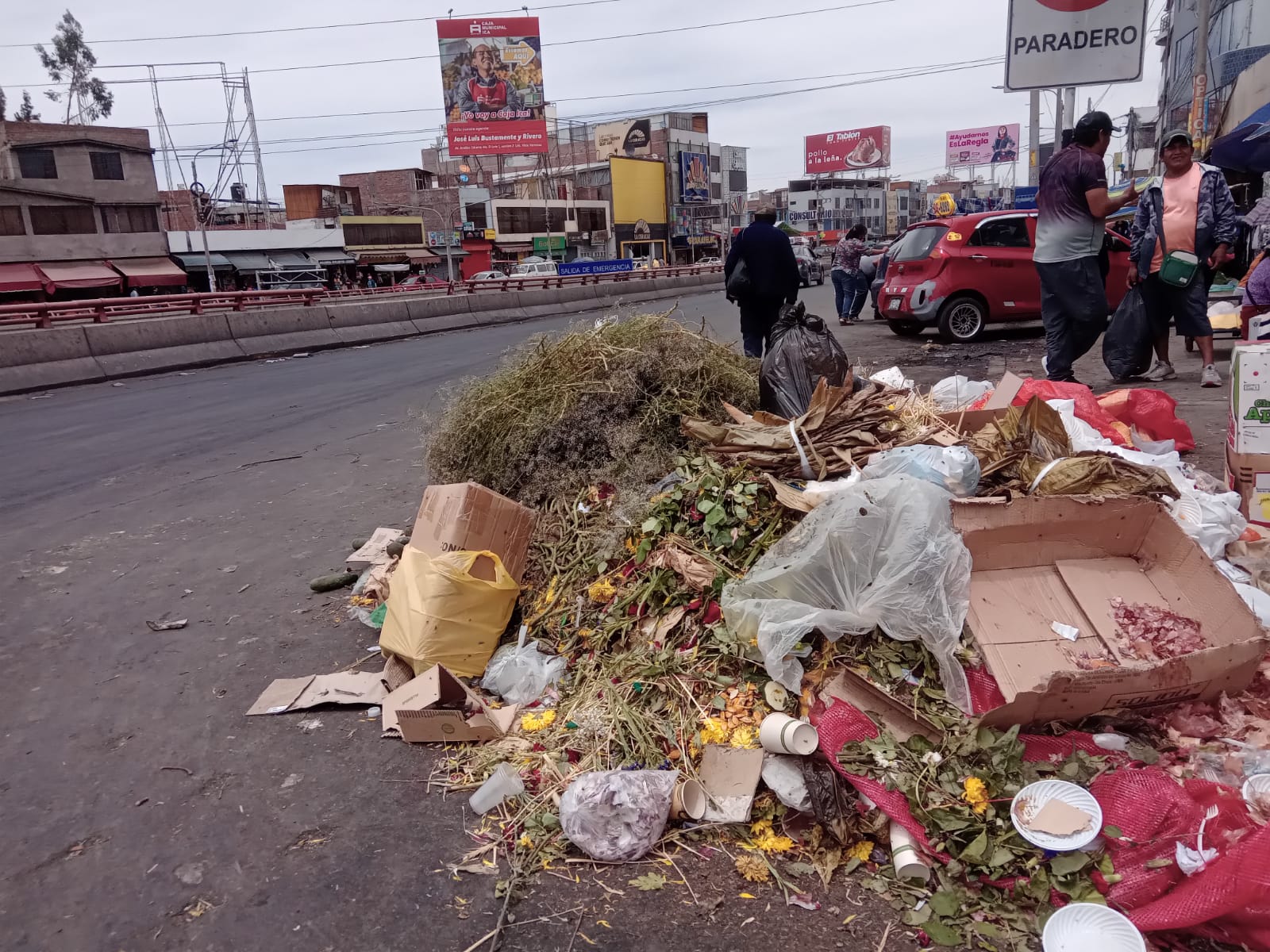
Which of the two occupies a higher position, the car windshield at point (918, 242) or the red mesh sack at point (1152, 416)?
the car windshield at point (918, 242)

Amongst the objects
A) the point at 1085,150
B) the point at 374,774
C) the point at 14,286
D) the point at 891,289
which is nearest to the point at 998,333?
the point at 891,289

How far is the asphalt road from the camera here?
2049 millimetres

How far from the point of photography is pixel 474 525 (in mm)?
3475

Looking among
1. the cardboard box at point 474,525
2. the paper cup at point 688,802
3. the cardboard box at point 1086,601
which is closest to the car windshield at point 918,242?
the cardboard box at point 1086,601

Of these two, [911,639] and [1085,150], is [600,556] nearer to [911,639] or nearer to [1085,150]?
[911,639]

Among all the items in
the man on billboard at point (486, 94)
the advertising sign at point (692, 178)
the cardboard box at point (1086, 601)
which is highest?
the man on billboard at point (486, 94)

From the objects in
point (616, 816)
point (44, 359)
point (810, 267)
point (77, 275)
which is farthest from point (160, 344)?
point (77, 275)

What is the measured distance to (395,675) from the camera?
3.15 metres

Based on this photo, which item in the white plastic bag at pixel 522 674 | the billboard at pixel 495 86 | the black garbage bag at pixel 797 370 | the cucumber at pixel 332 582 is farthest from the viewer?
the billboard at pixel 495 86

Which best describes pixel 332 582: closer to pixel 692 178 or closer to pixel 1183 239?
pixel 1183 239

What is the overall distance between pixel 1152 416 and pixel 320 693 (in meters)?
4.50

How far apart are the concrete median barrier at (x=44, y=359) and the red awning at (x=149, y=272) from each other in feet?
97.3

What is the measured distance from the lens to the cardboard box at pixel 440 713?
109 inches

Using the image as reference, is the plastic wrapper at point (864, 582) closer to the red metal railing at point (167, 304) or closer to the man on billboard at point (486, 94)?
the red metal railing at point (167, 304)
